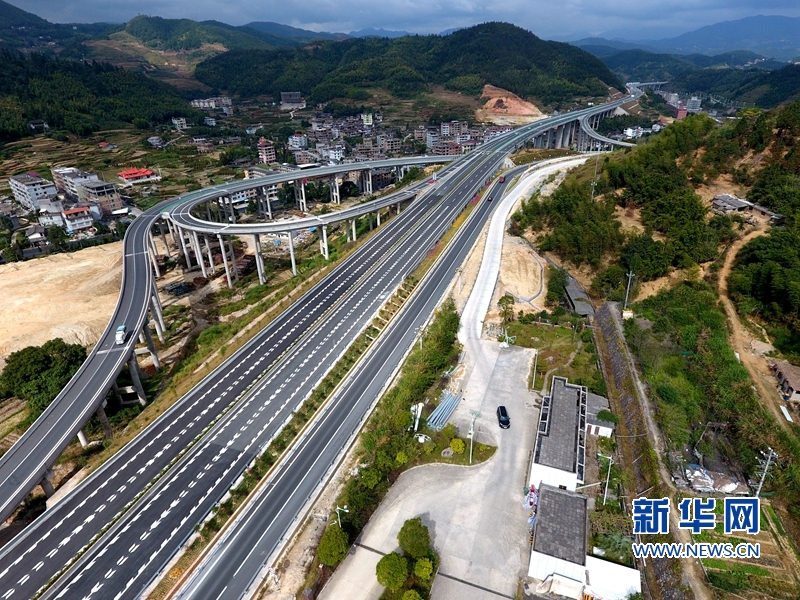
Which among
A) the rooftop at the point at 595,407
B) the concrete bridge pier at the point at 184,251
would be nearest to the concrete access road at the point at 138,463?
the rooftop at the point at 595,407

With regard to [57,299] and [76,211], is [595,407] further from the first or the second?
[76,211]

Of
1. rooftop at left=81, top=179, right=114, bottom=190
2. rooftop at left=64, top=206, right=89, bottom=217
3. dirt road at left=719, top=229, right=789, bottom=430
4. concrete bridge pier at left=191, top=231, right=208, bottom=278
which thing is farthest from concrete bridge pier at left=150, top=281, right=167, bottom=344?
dirt road at left=719, top=229, right=789, bottom=430

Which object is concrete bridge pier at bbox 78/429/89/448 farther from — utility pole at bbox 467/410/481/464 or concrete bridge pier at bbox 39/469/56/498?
utility pole at bbox 467/410/481/464

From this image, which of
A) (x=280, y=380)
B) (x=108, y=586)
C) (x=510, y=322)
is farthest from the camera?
(x=510, y=322)

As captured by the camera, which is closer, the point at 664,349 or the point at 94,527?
the point at 94,527

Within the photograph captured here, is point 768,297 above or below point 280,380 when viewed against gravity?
above

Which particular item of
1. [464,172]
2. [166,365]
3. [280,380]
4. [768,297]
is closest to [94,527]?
[280,380]

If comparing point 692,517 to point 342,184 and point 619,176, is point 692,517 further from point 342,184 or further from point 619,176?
point 342,184
